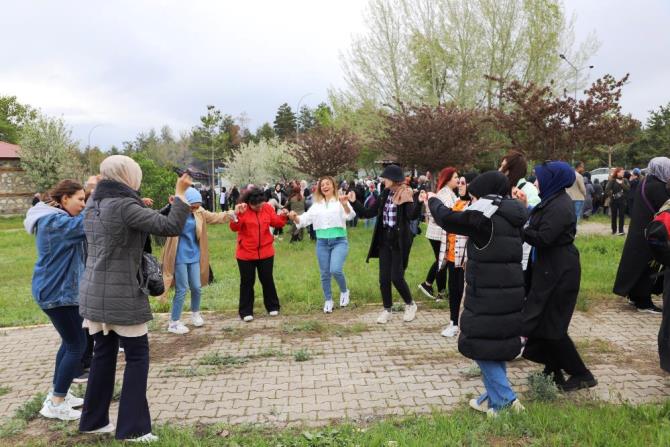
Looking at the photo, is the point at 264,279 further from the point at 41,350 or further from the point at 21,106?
the point at 21,106

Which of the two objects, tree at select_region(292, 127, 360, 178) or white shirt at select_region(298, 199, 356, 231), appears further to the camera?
tree at select_region(292, 127, 360, 178)

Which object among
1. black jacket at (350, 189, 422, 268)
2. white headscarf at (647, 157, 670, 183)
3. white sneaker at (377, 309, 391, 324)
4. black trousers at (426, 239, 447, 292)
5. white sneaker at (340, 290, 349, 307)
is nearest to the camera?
white headscarf at (647, 157, 670, 183)

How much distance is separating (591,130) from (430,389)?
13.9m

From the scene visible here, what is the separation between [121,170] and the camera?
3551 mm

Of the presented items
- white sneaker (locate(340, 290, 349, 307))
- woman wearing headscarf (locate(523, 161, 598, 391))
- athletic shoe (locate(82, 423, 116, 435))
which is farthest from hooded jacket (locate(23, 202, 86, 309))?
white sneaker (locate(340, 290, 349, 307))

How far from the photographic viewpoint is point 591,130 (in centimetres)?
1588

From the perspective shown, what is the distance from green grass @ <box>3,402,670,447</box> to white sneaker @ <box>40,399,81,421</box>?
11.5 inches

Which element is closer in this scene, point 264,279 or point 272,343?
point 272,343

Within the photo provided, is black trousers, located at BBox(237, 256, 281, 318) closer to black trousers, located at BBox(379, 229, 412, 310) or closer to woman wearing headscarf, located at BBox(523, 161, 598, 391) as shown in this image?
black trousers, located at BBox(379, 229, 412, 310)

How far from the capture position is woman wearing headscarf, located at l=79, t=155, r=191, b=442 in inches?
138

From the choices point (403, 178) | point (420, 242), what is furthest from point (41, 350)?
point (420, 242)

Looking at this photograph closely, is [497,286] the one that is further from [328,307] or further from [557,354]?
[328,307]

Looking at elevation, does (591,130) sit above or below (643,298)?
above

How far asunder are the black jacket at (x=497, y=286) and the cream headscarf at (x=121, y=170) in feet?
7.69
